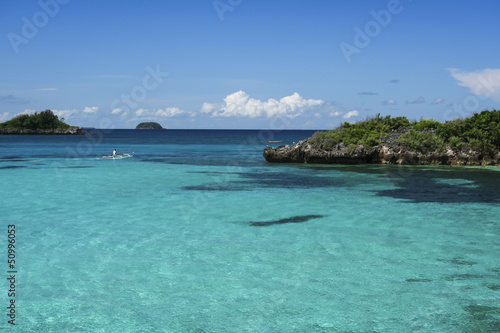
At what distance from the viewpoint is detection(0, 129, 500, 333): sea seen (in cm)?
761

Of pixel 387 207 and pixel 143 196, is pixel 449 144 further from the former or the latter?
pixel 143 196

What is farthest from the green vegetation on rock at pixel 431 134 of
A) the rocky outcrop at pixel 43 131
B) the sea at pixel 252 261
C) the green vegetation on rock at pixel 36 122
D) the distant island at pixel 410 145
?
the green vegetation on rock at pixel 36 122

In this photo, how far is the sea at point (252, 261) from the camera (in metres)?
7.61

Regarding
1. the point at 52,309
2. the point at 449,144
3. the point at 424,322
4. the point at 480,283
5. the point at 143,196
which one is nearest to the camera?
the point at 424,322

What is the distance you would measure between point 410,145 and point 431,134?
2644mm

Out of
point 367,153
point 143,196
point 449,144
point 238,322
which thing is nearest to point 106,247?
Result: point 238,322

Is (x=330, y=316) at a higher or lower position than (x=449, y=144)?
lower

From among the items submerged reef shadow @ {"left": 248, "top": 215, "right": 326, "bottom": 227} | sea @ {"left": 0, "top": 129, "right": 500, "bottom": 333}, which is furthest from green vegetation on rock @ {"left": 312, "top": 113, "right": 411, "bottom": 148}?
submerged reef shadow @ {"left": 248, "top": 215, "right": 326, "bottom": 227}

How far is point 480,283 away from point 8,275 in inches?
374

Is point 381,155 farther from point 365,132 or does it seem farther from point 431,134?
point 431,134

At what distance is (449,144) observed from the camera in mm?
37594

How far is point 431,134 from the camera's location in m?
39.1

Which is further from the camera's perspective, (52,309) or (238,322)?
(52,309)

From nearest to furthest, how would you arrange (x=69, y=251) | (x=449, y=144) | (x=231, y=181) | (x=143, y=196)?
1. (x=69, y=251)
2. (x=143, y=196)
3. (x=231, y=181)
4. (x=449, y=144)
